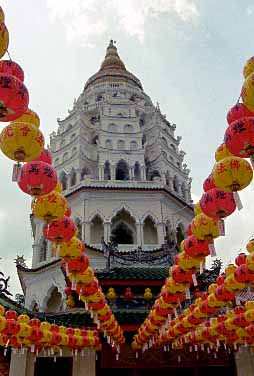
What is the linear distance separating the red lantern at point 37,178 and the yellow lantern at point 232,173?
2.19 meters

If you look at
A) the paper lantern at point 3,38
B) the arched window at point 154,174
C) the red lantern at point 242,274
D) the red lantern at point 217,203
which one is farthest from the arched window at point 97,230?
the paper lantern at point 3,38

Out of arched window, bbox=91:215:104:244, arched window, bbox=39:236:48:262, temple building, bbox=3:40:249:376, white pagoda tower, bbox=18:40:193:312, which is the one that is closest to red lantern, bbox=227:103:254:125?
temple building, bbox=3:40:249:376

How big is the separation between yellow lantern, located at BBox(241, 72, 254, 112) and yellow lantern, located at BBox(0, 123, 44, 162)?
2.48 metres

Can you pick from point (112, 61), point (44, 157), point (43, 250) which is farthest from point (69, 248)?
point (112, 61)

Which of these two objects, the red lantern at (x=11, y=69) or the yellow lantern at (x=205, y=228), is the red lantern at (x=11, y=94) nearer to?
the red lantern at (x=11, y=69)

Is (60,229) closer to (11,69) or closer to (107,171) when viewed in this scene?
(11,69)

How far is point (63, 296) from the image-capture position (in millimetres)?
21625

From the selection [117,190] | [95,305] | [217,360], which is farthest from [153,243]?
[95,305]

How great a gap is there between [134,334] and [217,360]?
2.81 meters

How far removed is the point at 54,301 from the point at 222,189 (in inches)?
751

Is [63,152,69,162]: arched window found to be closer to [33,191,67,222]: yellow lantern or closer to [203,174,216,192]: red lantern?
[33,191,67,222]: yellow lantern

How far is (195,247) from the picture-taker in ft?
22.8

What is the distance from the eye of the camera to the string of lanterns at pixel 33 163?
15.3 feet

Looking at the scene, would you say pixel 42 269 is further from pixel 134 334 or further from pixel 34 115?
pixel 34 115
